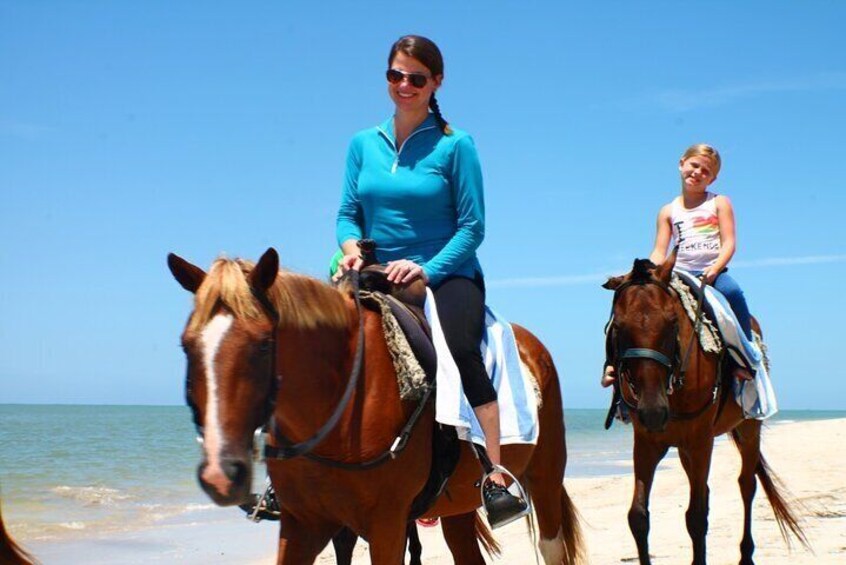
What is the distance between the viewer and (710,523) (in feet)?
34.4

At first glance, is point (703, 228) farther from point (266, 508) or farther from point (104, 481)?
point (104, 481)

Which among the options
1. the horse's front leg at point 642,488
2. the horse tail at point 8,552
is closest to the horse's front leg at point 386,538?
the horse tail at point 8,552

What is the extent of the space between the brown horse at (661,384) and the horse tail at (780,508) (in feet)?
4.63

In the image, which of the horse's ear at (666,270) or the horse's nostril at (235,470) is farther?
the horse's ear at (666,270)

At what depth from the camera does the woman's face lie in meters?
4.64

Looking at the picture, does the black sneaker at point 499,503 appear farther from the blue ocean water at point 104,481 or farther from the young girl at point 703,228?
the young girl at point 703,228

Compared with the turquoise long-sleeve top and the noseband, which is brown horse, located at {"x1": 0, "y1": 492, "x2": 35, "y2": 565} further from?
the noseband

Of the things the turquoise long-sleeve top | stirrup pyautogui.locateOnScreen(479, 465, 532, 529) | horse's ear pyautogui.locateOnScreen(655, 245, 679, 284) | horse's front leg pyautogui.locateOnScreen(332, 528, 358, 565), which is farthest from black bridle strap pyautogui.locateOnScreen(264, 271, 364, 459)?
horse's ear pyautogui.locateOnScreen(655, 245, 679, 284)

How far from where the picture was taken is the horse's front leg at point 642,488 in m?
7.05

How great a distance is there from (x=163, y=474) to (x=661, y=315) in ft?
51.1

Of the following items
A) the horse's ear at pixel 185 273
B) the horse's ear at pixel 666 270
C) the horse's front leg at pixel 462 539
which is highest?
the horse's ear at pixel 185 273

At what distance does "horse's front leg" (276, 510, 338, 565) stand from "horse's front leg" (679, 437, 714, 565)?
3.63m

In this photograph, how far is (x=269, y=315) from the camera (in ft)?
11.3

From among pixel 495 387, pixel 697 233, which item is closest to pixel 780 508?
pixel 697 233
